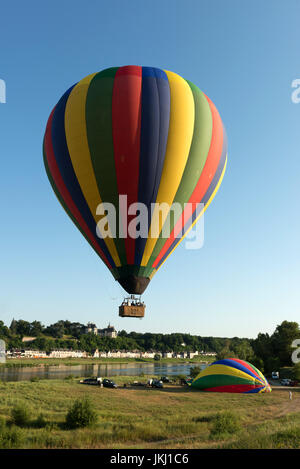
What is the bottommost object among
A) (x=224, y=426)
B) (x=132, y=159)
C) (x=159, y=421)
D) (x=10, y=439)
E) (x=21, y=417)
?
(x=159, y=421)

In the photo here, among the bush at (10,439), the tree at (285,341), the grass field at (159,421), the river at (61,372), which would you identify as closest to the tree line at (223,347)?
the tree at (285,341)

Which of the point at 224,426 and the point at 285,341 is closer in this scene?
the point at 224,426

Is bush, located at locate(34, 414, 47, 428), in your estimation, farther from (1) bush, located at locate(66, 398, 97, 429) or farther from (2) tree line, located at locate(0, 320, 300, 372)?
(2) tree line, located at locate(0, 320, 300, 372)

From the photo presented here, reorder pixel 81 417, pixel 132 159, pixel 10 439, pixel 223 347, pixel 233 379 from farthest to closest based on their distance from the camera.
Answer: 1. pixel 223 347
2. pixel 233 379
3. pixel 132 159
4. pixel 81 417
5. pixel 10 439

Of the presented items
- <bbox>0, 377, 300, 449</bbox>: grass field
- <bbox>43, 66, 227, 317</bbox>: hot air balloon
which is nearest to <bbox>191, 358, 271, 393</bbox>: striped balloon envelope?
<bbox>0, 377, 300, 449</bbox>: grass field

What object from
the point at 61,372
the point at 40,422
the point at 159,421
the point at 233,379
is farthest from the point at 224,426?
the point at 61,372

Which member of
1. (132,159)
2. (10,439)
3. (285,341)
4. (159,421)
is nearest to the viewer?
(10,439)

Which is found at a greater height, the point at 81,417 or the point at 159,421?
the point at 81,417

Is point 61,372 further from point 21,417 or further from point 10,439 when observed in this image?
point 10,439

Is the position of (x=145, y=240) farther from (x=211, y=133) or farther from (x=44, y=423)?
(x=44, y=423)

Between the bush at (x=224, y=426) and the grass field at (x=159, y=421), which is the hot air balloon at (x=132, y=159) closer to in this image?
the grass field at (x=159, y=421)
